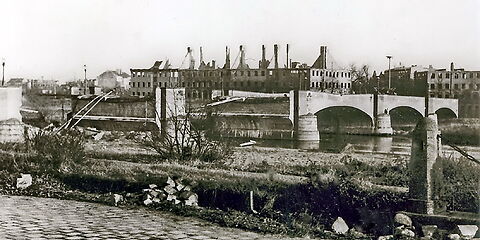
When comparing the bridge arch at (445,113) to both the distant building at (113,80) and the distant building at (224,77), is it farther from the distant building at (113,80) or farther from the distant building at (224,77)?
the distant building at (113,80)

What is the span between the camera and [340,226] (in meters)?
4.48

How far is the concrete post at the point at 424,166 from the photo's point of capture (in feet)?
14.4

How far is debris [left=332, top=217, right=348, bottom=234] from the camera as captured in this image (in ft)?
14.6

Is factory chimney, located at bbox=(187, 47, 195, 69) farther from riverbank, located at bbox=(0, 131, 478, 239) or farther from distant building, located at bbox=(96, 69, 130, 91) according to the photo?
riverbank, located at bbox=(0, 131, 478, 239)

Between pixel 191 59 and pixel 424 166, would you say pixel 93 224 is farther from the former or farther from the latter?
pixel 424 166

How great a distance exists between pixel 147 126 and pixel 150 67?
33.3 inches

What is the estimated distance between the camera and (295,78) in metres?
5.87

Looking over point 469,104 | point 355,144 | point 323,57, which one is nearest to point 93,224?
point 323,57

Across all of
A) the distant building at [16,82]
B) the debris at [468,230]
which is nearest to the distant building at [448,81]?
the debris at [468,230]

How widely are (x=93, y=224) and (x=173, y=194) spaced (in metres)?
0.90

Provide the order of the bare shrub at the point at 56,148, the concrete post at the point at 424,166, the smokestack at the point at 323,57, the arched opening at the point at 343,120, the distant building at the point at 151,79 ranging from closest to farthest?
the concrete post at the point at 424,166 < the smokestack at the point at 323,57 < the distant building at the point at 151,79 < the arched opening at the point at 343,120 < the bare shrub at the point at 56,148

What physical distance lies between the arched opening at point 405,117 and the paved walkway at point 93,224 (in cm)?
176

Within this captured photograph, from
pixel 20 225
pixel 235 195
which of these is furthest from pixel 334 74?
pixel 20 225

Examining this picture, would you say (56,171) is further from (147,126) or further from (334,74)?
(334,74)
